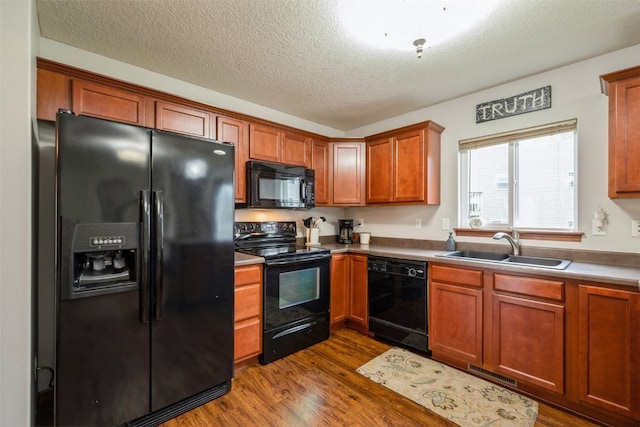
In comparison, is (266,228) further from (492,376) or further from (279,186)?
(492,376)

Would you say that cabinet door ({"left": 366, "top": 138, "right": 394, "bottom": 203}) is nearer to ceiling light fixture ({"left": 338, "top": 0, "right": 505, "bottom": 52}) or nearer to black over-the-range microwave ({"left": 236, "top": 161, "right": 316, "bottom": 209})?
black over-the-range microwave ({"left": 236, "top": 161, "right": 316, "bottom": 209})

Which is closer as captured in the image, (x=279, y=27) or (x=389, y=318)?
(x=279, y=27)

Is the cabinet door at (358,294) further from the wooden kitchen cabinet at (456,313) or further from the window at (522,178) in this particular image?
the window at (522,178)

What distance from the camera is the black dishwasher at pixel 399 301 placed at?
2.59 m

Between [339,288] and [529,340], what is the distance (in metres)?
1.65

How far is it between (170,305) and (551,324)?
246 centimetres

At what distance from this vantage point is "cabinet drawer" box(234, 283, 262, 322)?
2287mm

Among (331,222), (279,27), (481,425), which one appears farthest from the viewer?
(331,222)

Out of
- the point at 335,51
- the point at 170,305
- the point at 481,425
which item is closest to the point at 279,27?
the point at 335,51

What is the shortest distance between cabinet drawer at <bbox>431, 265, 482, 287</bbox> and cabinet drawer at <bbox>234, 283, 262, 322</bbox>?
1.51m

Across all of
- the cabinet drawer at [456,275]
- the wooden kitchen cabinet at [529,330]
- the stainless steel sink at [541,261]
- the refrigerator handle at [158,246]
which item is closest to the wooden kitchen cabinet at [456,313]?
the cabinet drawer at [456,275]

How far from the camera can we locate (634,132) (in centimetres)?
181

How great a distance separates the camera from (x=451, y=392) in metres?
2.08

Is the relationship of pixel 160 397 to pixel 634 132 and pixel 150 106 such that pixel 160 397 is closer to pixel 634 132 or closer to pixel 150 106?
pixel 150 106
